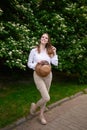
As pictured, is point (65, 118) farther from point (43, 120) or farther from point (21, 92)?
point (21, 92)

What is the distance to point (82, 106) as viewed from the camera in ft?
28.5

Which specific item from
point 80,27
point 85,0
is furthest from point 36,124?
point 85,0

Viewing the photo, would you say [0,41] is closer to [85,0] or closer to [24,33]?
[24,33]

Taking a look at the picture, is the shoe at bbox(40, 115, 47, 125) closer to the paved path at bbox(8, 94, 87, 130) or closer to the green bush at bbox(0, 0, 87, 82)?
the paved path at bbox(8, 94, 87, 130)

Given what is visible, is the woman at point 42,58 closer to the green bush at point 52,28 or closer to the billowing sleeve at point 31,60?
the billowing sleeve at point 31,60

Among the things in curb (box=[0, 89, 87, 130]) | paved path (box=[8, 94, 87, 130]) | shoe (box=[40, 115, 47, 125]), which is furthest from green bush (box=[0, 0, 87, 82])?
shoe (box=[40, 115, 47, 125])

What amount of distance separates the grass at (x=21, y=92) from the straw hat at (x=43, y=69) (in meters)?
1.41

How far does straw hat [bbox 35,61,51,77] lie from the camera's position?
22.5ft

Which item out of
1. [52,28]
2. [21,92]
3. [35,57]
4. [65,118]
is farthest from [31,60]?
[52,28]

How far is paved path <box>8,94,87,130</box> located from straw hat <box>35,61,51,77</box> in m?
1.29

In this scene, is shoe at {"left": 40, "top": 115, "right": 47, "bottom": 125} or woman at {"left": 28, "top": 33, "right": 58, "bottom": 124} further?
shoe at {"left": 40, "top": 115, "right": 47, "bottom": 125}

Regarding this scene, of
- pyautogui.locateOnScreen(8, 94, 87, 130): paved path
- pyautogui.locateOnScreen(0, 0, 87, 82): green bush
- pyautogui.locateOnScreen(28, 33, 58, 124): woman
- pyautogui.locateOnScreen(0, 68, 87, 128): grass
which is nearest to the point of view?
pyautogui.locateOnScreen(28, 33, 58, 124): woman

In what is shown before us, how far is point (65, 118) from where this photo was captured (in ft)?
25.3

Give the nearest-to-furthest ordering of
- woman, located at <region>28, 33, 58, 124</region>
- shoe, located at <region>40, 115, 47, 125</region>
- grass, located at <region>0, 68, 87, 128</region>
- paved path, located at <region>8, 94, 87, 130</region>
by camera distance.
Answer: woman, located at <region>28, 33, 58, 124</region> < paved path, located at <region>8, 94, 87, 130</region> < shoe, located at <region>40, 115, 47, 125</region> < grass, located at <region>0, 68, 87, 128</region>
